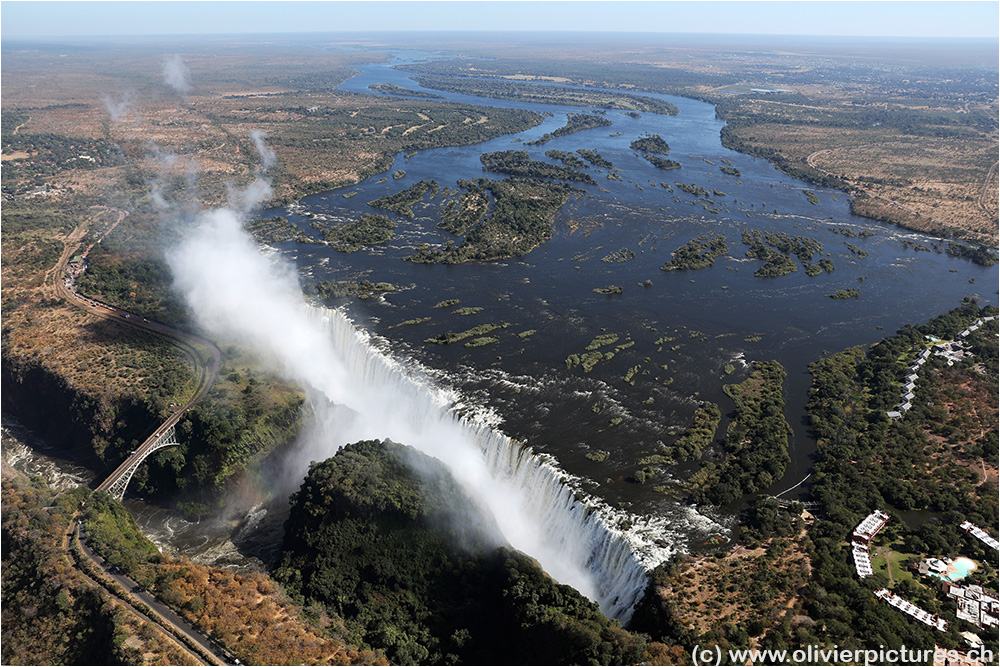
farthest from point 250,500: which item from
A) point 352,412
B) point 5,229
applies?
point 5,229

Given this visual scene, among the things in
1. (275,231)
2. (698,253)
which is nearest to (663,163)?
(698,253)

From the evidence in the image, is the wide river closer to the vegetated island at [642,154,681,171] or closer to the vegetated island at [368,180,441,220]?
the vegetated island at [368,180,441,220]

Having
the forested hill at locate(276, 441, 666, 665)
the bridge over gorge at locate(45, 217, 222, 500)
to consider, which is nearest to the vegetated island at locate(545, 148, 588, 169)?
the bridge over gorge at locate(45, 217, 222, 500)

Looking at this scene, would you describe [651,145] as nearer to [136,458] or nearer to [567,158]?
[567,158]

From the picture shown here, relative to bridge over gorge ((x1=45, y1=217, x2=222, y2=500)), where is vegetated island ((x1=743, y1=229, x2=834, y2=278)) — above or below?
above

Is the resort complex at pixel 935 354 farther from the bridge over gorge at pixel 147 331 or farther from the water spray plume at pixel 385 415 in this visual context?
the bridge over gorge at pixel 147 331

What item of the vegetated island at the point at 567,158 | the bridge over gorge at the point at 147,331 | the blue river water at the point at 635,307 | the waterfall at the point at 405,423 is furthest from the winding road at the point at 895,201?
the bridge over gorge at the point at 147,331
